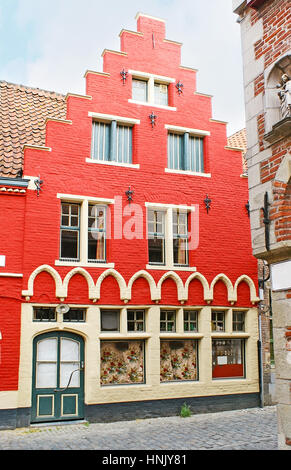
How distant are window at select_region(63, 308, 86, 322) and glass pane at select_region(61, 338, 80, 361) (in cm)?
52

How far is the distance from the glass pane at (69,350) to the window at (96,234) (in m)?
2.20

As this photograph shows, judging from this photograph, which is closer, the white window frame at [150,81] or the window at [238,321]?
the white window frame at [150,81]

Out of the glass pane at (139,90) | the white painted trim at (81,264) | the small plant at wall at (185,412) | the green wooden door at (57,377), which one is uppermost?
the glass pane at (139,90)

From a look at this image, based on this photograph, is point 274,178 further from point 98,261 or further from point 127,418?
point 127,418

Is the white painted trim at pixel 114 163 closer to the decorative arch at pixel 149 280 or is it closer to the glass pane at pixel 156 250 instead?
the glass pane at pixel 156 250

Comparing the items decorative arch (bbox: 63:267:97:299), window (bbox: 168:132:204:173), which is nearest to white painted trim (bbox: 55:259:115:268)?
decorative arch (bbox: 63:267:97:299)

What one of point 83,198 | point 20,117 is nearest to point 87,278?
point 83,198

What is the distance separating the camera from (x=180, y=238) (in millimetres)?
14266

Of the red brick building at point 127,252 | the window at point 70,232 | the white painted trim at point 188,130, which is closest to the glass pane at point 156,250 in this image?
the red brick building at point 127,252

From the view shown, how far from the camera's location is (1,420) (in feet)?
36.8

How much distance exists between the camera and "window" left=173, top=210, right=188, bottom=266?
14.2 metres

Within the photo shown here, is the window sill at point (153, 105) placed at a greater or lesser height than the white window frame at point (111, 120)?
greater

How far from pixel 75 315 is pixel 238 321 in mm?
5040

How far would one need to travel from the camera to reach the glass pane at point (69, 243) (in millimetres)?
12773
